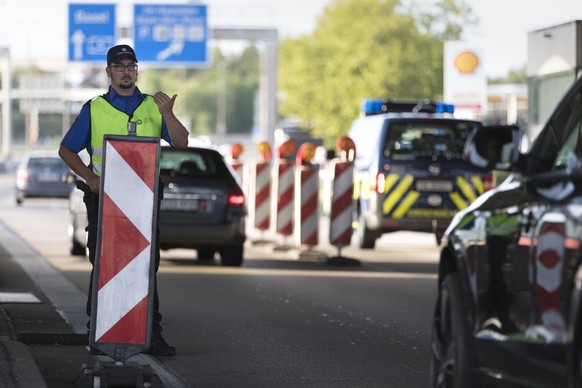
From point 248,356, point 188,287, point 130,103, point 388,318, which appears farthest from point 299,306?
point 130,103

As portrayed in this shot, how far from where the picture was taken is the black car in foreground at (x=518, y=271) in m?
5.71

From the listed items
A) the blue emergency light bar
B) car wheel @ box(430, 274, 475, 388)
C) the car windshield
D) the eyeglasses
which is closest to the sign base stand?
car wheel @ box(430, 274, 475, 388)

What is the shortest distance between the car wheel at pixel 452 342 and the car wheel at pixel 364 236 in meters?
16.7

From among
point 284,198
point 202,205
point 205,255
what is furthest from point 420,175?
point 202,205

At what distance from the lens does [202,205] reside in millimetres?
19969

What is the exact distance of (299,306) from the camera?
587 inches

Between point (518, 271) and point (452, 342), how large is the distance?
2.72ft

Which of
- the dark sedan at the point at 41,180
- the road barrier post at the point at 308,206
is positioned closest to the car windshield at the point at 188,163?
the road barrier post at the point at 308,206

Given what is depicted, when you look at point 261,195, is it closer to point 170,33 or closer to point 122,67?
point 122,67

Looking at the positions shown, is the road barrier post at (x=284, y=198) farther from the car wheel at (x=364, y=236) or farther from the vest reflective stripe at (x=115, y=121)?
the vest reflective stripe at (x=115, y=121)

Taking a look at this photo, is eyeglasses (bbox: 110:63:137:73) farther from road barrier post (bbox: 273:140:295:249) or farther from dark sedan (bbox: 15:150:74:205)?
dark sedan (bbox: 15:150:74:205)

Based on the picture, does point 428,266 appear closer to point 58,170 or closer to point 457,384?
point 457,384

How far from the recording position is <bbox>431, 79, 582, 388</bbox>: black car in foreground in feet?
18.7

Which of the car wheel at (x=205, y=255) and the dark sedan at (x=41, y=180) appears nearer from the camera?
the car wheel at (x=205, y=255)
